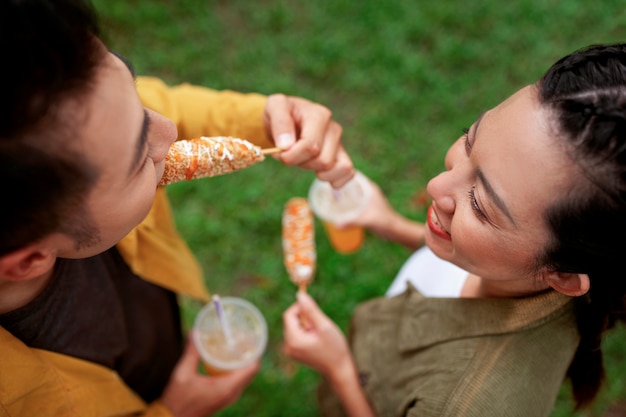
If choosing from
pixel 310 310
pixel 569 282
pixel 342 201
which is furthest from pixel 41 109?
pixel 342 201

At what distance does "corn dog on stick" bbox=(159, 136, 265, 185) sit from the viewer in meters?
1.61

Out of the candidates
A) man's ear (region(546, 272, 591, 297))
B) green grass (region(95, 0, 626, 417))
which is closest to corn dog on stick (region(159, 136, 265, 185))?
man's ear (region(546, 272, 591, 297))

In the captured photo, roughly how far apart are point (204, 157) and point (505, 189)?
0.85 metres

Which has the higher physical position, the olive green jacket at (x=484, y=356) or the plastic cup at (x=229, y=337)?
the olive green jacket at (x=484, y=356)

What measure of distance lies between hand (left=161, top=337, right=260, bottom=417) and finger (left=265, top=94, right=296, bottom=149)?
96cm

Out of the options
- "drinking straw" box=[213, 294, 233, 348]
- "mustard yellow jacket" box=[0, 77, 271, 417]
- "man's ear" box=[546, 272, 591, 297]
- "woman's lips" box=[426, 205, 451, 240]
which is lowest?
"drinking straw" box=[213, 294, 233, 348]

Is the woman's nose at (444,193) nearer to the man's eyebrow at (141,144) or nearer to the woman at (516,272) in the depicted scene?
the woman at (516,272)

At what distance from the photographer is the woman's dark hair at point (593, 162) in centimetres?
128

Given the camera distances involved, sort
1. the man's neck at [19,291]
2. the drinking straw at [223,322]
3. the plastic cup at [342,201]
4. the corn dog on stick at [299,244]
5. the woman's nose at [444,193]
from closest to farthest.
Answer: the man's neck at [19,291], the woman's nose at [444,193], the drinking straw at [223,322], the plastic cup at [342,201], the corn dog on stick at [299,244]

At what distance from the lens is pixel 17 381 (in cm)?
146

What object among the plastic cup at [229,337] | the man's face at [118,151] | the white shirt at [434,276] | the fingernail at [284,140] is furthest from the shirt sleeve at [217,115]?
the white shirt at [434,276]

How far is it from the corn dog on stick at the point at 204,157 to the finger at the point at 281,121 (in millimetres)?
124

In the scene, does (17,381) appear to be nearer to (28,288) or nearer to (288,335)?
(28,288)

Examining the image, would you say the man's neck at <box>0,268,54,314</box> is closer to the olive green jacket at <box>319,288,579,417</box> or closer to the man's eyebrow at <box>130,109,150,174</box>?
the man's eyebrow at <box>130,109,150,174</box>
